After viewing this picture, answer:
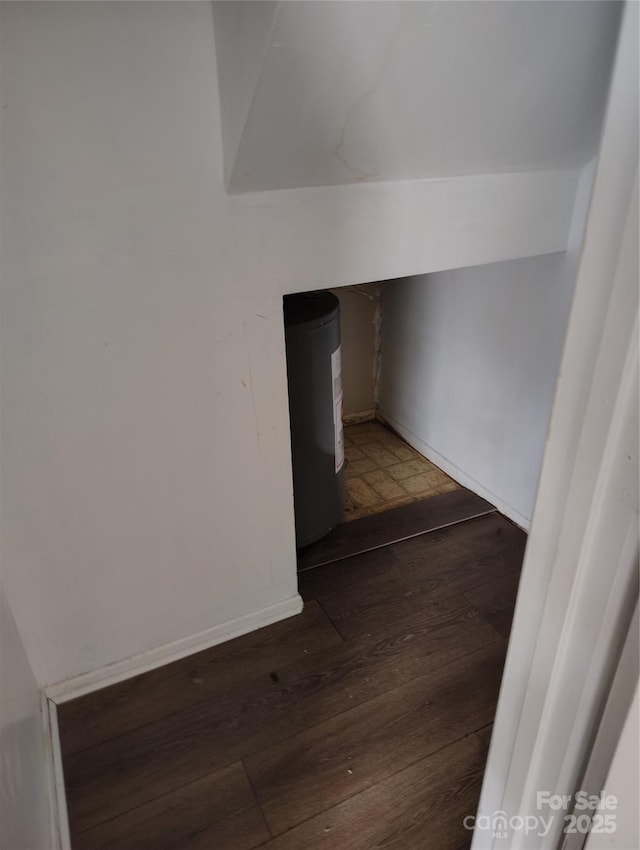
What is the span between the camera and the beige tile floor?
2.13 metres

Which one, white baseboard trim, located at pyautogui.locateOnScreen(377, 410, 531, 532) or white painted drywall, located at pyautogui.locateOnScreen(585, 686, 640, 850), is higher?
white painted drywall, located at pyautogui.locateOnScreen(585, 686, 640, 850)

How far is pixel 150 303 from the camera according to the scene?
45.0 inches

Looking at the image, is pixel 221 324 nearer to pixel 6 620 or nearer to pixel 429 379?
pixel 6 620

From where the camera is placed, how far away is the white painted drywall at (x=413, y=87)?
2.80 feet

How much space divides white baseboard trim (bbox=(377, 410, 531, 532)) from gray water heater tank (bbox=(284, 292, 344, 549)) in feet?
1.82

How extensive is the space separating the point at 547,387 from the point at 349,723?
1.11 metres

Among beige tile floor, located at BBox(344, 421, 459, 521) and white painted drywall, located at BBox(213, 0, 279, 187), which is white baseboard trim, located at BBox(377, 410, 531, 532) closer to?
beige tile floor, located at BBox(344, 421, 459, 521)

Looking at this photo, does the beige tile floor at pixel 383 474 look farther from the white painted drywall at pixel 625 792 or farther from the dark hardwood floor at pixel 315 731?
the white painted drywall at pixel 625 792

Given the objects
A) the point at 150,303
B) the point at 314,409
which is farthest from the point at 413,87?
the point at 314,409

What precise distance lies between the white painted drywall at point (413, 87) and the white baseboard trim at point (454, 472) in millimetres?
1134

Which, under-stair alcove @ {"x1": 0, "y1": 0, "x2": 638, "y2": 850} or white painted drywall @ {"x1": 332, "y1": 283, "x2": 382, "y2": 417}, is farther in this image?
white painted drywall @ {"x1": 332, "y1": 283, "x2": 382, "y2": 417}

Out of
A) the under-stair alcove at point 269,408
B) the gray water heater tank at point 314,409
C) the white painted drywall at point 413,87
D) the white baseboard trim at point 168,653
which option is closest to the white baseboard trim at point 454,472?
the under-stair alcove at point 269,408

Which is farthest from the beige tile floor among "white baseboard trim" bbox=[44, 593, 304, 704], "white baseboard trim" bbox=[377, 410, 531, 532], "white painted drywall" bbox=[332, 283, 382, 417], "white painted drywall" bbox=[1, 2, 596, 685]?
"white painted drywall" bbox=[1, 2, 596, 685]

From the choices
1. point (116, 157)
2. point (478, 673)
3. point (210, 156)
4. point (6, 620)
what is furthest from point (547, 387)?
point (6, 620)
